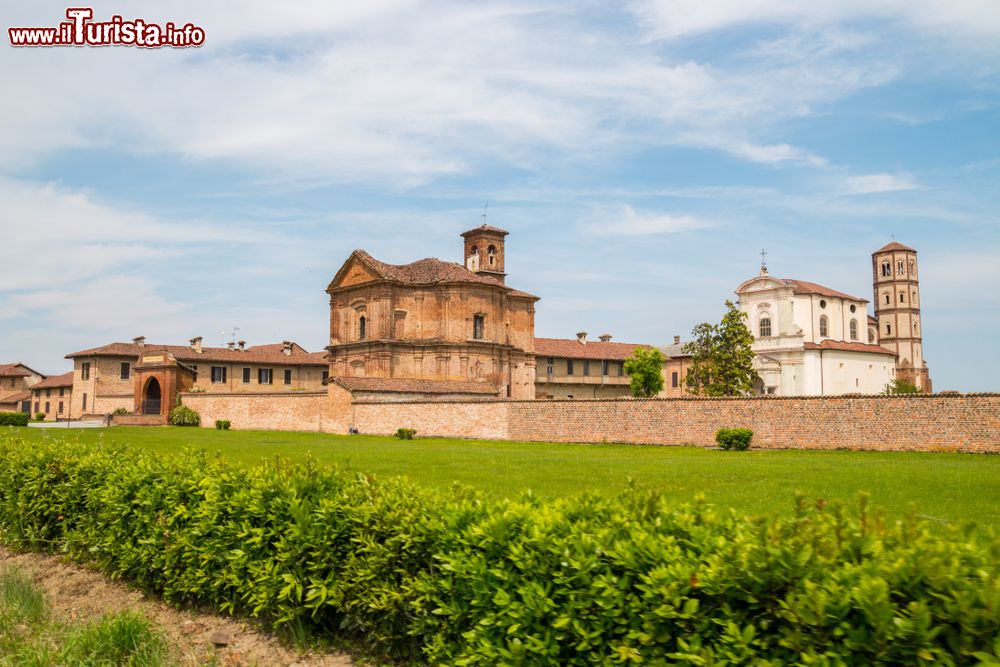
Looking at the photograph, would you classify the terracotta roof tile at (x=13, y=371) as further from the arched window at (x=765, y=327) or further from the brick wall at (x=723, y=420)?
the arched window at (x=765, y=327)

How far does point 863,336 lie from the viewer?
73375 millimetres

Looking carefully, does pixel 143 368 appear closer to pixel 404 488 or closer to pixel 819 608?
pixel 404 488

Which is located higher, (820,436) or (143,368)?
(143,368)

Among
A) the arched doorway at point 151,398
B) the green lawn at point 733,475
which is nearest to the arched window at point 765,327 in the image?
the green lawn at point 733,475

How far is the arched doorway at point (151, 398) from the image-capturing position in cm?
5219

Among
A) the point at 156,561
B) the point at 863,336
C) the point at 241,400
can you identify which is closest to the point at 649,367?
the point at 863,336

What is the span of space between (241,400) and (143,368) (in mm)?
11215

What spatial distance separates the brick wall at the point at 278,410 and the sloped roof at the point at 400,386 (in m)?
0.75

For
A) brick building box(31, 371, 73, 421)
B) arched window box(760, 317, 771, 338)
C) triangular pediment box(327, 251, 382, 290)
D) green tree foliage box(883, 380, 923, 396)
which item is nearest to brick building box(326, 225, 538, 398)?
triangular pediment box(327, 251, 382, 290)

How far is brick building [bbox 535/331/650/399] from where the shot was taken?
70938 millimetres

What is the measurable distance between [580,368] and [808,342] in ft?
66.4

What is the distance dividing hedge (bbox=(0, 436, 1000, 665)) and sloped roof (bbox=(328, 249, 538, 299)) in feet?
149

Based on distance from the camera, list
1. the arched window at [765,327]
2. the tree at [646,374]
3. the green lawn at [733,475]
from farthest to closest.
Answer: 1. the arched window at [765,327]
2. the tree at [646,374]
3. the green lawn at [733,475]

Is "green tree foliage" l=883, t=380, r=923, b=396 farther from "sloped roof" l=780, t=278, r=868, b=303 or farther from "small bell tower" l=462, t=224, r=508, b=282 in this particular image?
"small bell tower" l=462, t=224, r=508, b=282
